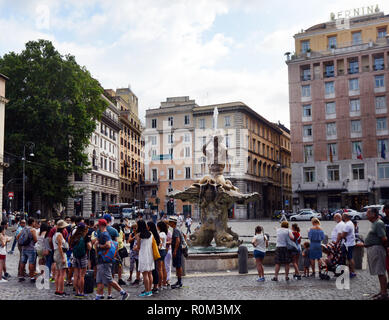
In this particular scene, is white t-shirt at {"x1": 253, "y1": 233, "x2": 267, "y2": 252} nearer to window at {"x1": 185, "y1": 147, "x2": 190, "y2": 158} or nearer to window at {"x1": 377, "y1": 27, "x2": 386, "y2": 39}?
window at {"x1": 377, "y1": 27, "x2": 386, "y2": 39}

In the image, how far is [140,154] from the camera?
88062mm

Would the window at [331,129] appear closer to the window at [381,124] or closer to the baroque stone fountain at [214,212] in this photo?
the window at [381,124]

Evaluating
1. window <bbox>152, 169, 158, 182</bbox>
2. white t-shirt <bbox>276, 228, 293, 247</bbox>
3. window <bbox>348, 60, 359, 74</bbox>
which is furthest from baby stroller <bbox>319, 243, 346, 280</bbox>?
window <bbox>152, 169, 158, 182</bbox>

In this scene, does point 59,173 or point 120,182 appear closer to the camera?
point 59,173

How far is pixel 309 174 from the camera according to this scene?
5400 centimetres

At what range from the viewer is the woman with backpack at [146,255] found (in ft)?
30.4

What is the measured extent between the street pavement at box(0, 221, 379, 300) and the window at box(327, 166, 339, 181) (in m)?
41.9

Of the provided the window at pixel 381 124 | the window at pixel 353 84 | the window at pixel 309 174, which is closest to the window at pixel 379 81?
the window at pixel 353 84

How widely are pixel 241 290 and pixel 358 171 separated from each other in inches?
1760

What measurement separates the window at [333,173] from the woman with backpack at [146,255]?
46.0m

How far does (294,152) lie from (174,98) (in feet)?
87.7

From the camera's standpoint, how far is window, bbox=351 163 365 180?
50812mm

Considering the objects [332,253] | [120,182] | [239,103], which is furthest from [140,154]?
[332,253]
